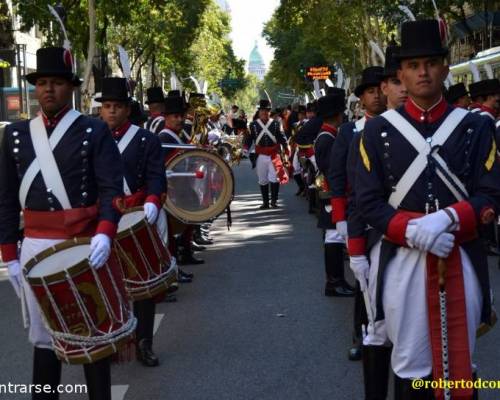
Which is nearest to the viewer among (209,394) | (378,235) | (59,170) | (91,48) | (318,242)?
(378,235)

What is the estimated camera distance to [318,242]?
13.5 meters

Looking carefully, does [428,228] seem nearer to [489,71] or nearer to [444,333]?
[444,333]

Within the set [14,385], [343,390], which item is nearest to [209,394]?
[343,390]

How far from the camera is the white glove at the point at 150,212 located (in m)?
6.55

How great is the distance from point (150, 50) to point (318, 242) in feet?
126

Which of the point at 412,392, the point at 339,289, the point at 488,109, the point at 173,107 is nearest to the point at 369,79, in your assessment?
Result: the point at 339,289

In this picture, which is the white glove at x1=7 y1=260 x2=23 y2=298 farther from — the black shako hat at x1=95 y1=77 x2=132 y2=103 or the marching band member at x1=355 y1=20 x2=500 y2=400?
the black shako hat at x1=95 y1=77 x2=132 y2=103

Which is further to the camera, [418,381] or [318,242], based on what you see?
[318,242]

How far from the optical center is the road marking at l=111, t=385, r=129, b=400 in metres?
6.19

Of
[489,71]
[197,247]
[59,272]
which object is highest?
[489,71]

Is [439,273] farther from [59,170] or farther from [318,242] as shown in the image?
[318,242]

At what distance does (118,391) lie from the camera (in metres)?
6.32

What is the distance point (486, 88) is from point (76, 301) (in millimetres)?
8256

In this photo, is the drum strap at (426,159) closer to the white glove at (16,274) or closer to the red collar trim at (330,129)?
the white glove at (16,274)
